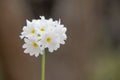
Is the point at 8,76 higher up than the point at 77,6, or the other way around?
the point at 77,6

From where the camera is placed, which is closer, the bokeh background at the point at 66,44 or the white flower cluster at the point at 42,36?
the white flower cluster at the point at 42,36

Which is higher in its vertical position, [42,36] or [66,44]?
[66,44]

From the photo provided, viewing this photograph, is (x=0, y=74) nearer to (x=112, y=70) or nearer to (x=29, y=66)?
(x=29, y=66)

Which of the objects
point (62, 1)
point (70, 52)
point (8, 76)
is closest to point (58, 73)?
point (70, 52)

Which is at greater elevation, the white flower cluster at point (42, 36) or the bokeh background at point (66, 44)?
the bokeh background at point (66, 44)

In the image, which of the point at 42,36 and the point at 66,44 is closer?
the point at 42,36
